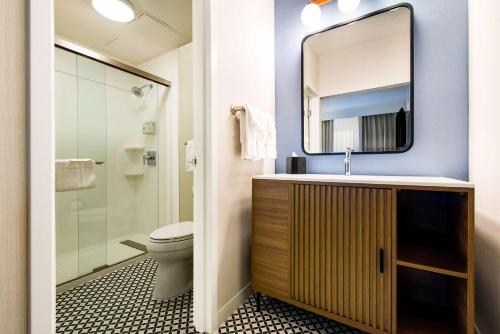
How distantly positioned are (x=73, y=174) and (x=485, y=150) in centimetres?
223

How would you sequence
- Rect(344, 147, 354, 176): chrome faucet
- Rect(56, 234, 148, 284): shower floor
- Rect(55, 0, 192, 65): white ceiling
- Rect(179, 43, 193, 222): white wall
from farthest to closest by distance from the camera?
Rect(179, 43, 193, 222): white wall, Rect(55, 0, 192, 65): white ceiling, Rect(56, 234, 148, 284): shower floor, Rect(344, 147, 354, 176): chrome faucet

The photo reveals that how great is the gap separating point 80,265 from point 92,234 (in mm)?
456

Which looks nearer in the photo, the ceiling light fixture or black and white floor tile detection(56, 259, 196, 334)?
black and white floor tile detection(56, 259, 196, 334)

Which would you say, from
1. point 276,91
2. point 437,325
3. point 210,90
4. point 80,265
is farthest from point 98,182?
point 437,325

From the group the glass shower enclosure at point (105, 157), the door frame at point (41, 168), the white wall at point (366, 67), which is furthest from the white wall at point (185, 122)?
the door frame at point (41, 168)

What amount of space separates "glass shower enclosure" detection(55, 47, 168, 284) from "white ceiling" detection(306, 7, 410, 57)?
5.82 ft

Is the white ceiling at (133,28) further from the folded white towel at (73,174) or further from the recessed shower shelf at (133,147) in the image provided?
the folded white towel at (73,174)

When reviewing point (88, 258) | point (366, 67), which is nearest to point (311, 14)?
point (366, 67)

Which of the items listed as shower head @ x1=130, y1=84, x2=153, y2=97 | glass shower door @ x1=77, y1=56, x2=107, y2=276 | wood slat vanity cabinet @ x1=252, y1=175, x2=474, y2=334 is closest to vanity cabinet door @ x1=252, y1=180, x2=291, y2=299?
wood slat vanity cabinet @ x1=252, y1=175, x2=474, y2=334

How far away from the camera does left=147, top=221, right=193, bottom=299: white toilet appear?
1440 millimetres

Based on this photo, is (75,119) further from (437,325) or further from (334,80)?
(437,325)

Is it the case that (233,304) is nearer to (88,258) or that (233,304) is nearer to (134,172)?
(88,258)

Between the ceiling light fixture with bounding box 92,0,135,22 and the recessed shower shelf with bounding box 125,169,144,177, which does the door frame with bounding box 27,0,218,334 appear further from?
the recessed shower shelf with bounding box 125,169,144,177

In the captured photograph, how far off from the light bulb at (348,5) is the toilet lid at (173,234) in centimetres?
194
